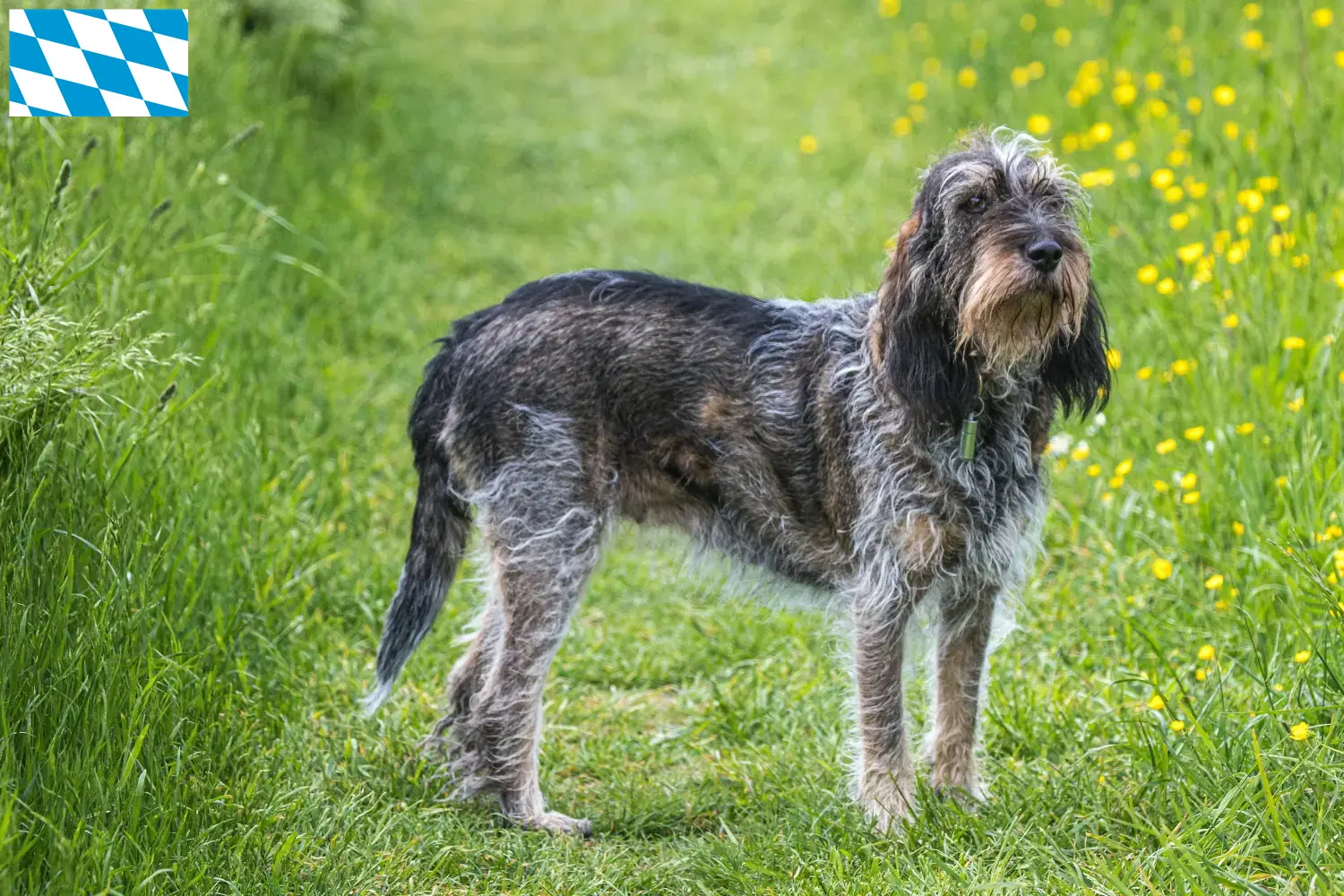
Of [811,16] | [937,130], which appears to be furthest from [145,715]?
[811,16]

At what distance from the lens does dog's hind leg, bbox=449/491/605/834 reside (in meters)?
4.32

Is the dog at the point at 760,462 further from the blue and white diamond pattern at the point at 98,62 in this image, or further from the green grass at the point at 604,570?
the blue and white diamond pattern at the point at 98,62

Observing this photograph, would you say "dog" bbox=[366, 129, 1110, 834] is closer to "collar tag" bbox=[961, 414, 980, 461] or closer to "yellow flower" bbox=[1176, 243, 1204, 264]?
"collar tag" bbox=[961, 414, 980, 461]

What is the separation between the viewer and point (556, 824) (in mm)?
4289

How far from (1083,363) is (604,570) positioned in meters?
2.54

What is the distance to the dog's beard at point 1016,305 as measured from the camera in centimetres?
363

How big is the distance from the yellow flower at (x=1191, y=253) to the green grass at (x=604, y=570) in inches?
3.5

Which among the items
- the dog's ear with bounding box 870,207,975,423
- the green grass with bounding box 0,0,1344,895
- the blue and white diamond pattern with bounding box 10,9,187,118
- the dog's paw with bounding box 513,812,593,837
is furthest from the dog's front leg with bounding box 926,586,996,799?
the blue and white diamond pattern with bounding box 10,9,187,118

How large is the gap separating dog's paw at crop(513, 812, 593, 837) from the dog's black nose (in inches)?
82.1

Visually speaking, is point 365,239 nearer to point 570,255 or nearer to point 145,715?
point 570,255

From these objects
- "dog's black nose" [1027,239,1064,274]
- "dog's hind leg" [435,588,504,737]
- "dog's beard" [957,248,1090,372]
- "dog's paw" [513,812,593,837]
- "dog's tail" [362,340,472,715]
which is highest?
"dog's black nose" [1027,239,1064,274]

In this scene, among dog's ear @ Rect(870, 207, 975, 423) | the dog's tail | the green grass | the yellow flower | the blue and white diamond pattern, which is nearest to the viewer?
the green grass

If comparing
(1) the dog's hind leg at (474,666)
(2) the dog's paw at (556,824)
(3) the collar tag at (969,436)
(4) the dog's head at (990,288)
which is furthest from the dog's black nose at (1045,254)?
(2) the dog's paw at (556,824)

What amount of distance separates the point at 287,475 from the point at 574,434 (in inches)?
76.0
